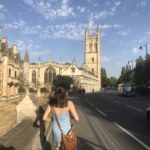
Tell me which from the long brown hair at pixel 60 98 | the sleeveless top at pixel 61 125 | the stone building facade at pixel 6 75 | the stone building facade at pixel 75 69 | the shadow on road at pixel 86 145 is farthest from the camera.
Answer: the stone building facade at pixel 75 69

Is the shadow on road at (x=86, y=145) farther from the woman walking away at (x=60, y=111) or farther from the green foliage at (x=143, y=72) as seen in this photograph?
the green foliage at (x=143, y=72)

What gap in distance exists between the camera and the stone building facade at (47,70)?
5391cm

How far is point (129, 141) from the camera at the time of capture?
11.0 m

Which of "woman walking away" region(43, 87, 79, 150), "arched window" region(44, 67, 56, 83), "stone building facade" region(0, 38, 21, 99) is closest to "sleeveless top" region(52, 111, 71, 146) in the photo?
"woman walking away" region(43, 87, 79, 150)

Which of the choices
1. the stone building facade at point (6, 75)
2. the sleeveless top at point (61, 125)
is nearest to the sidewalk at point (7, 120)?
the sleeveless top at point (61, 125)

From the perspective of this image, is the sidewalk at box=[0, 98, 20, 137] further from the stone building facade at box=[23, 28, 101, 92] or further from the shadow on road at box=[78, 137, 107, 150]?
the stone building facade at box=[23, 28, 101, 92]

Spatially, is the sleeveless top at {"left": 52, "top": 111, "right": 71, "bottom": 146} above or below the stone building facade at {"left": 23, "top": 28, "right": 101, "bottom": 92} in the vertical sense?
below

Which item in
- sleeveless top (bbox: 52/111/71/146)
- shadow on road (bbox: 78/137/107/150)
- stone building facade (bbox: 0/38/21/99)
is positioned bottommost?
shadow on road (bbox: 78/137/107/150)

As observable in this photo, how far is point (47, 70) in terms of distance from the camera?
432ft

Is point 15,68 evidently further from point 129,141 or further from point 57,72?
point 57,72

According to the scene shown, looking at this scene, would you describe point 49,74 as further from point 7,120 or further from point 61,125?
point 61,125

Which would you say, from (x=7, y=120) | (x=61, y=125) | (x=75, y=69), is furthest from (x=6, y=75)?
(x=75, y=69)

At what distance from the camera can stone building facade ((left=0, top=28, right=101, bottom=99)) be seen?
177ft

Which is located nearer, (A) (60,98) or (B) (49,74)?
(A) (60,98)
